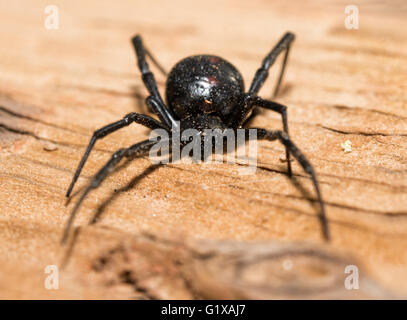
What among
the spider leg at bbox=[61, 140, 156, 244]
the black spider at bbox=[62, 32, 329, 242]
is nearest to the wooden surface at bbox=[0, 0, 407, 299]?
the spider leg at bbox=[61, 140, 156, 244]

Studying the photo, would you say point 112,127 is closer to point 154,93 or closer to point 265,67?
point 154,93

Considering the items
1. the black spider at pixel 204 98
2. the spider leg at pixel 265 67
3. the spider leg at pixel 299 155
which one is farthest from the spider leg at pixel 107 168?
the spider leg at pixel 265 67

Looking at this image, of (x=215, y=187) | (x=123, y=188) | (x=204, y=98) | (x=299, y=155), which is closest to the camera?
(x=299, y=155)

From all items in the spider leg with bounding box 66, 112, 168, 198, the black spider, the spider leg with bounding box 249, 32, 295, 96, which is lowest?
the spider leg with bounding box 66, 112, 168, 198

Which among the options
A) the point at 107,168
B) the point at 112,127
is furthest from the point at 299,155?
the point at 112,127

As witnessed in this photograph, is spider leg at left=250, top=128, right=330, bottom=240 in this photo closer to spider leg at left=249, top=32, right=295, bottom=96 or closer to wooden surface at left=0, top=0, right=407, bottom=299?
wooden surface at left=0, top=0, right=407, bottom=299

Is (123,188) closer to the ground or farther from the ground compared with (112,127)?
closer to the ground
